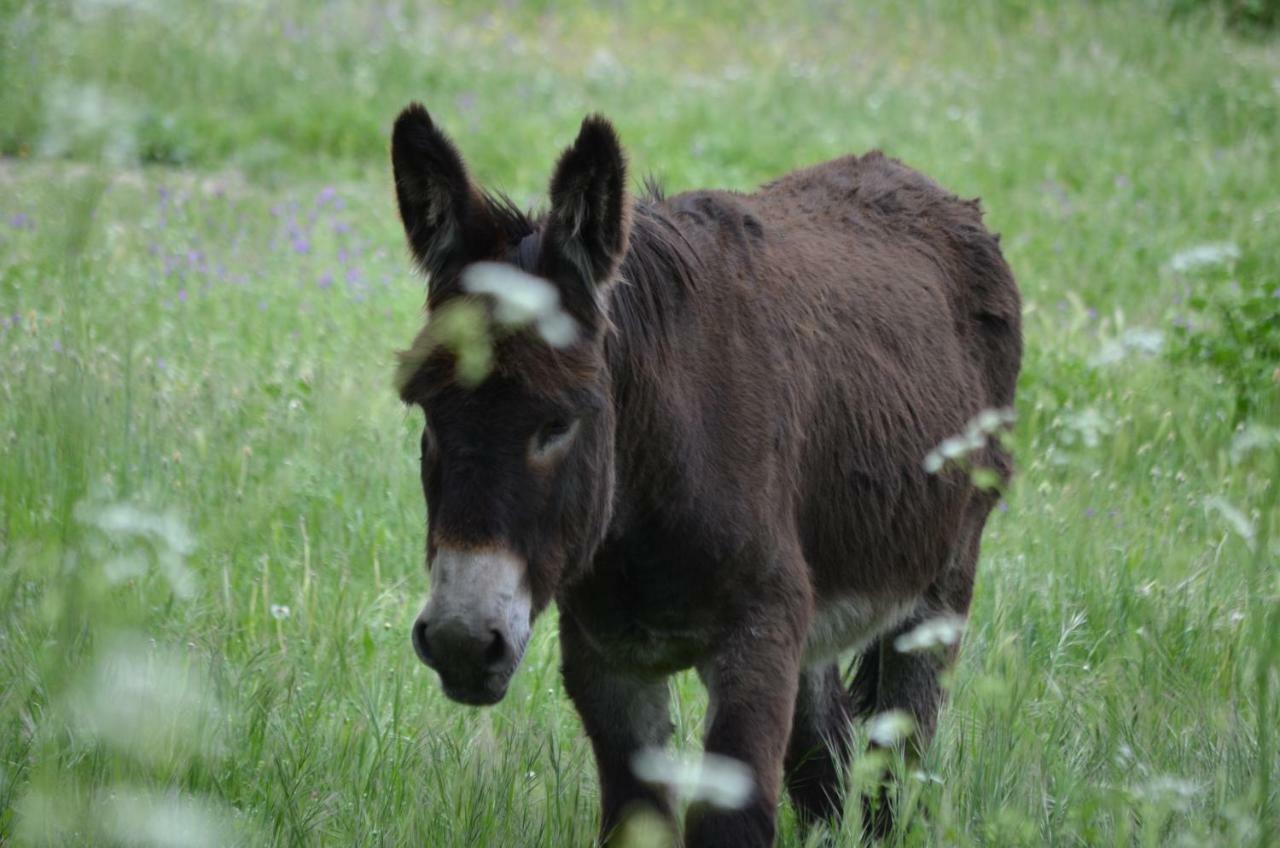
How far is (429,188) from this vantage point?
3156 mm

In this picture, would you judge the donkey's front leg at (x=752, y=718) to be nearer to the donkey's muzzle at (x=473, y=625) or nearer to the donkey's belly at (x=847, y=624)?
the donkey's belly at (x=847, y=624)

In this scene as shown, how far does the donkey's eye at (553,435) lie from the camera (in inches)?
114

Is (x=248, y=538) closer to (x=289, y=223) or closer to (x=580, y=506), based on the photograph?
(x=580, y=506)

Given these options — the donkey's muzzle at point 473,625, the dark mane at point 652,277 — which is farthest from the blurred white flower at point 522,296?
the donkey's muzzle at point 473,625

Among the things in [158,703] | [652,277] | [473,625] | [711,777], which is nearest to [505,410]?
[473,625]

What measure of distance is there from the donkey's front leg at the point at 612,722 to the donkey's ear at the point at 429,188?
98 cm

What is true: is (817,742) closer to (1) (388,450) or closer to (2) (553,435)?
(2) (553,435)

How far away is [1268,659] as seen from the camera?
2.28 metres

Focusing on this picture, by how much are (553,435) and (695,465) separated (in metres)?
0.45

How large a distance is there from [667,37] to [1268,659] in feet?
48.0

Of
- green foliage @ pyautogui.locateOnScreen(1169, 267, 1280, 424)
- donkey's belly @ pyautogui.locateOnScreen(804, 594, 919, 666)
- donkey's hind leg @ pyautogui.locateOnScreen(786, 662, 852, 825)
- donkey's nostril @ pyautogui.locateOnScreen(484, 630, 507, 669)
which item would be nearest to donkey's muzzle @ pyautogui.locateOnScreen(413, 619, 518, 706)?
donkey's nostril @ pyautogui.locateOnScreen(484, 630, 507, 669)

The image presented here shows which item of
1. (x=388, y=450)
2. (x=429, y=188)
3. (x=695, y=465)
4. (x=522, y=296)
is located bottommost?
(x=388, y=450)

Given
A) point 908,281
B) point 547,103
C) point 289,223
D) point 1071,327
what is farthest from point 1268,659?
point 547,103

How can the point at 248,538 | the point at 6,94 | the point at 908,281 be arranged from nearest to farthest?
the point at 908,281 < the point at 248,538 < the point at 6,94
